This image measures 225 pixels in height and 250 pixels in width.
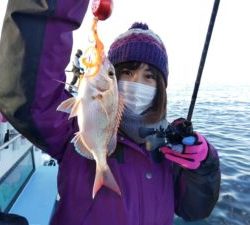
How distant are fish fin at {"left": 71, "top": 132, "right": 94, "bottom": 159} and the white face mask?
19.6 inches

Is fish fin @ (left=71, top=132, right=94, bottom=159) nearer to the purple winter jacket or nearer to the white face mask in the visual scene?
the purple winter jacket

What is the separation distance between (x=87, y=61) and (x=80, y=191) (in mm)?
780

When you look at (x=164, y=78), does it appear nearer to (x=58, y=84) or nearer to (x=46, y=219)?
(x=58, y=84)

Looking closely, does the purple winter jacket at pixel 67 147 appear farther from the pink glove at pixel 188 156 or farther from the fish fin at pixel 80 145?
the fish fin at pixel 80 145

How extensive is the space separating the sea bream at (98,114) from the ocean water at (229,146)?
2.91 meters

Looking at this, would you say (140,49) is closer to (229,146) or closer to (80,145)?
(80,145)

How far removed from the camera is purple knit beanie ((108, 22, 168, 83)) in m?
2.22

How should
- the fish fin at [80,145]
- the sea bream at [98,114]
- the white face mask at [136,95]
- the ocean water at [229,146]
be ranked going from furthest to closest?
the ocean water at [229,146] → the white face mask at [136,95] → the fish fin at [80,145] → the sea bream at [98,114]

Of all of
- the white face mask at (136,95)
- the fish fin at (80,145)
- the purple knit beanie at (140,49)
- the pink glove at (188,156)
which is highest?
the purple knit beanie at (140,49)

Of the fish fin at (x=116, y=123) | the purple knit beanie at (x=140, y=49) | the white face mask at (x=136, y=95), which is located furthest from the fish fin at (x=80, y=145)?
the purple knit beanie at (x=140, y=49)

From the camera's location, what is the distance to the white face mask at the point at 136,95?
212cm

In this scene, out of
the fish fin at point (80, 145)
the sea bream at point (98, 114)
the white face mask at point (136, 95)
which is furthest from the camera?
the white face mask at point (136, 95)

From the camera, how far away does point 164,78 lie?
7.60ft

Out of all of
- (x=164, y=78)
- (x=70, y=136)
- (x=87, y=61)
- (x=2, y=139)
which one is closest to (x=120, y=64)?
(x=164, y=78)
